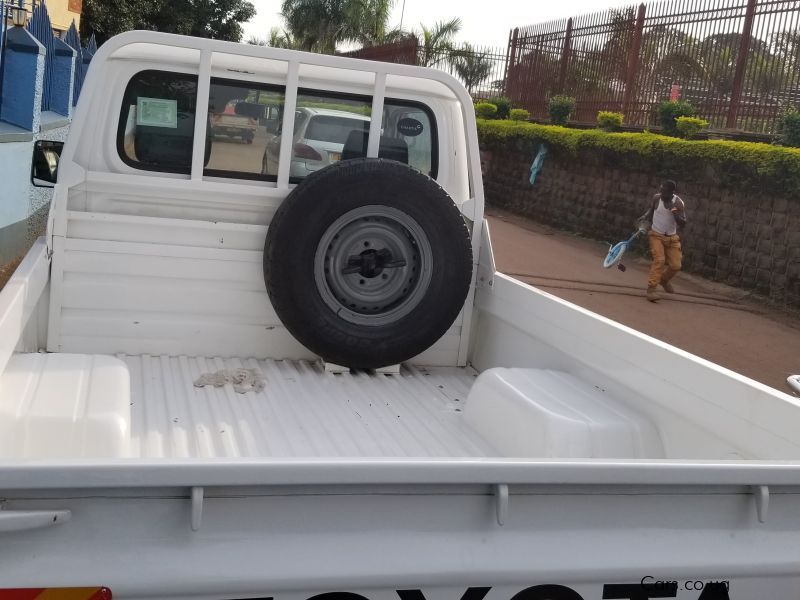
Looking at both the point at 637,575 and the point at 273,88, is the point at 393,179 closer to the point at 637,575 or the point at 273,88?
the point at 273,88

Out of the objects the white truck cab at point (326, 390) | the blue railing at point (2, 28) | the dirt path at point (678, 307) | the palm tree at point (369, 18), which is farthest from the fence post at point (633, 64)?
the palm tree at point (369, 18)

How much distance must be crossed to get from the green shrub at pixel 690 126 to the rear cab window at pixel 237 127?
9984mm

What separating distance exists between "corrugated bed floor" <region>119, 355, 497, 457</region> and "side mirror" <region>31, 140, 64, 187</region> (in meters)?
0.89

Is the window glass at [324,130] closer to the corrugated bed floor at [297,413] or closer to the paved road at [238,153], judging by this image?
the paved road at [238,153]

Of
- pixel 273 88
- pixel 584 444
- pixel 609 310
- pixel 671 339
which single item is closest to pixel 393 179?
pixel 273 88

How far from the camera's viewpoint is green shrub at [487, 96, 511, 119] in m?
20.0

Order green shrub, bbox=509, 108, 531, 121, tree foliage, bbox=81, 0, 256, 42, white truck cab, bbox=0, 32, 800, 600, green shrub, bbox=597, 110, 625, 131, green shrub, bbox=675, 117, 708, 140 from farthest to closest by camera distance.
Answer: tree foliage, bbox=81, 0, 256, 42
green shrub, bbox=509, 108, 531, 121
green shrub, bbox=597, 110, 625, 131
green shrub, bbox=675, 117, 708, 140
white truck cab, bbox=0, 32, 800, 600

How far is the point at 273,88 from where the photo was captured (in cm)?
411

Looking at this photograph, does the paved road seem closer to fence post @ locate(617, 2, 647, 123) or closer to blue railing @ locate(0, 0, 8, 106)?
blue railing @ locate(0, 0, 8, 106)

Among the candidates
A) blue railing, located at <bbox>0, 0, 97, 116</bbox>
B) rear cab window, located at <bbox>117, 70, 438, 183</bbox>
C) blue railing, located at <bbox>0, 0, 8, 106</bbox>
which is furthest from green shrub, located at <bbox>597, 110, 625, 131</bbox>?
rear cab window, located at <bbox>117, 70, 438, 183</bbox>

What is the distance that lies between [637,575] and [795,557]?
1.21 feet

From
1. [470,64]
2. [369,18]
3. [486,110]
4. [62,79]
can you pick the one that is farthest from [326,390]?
[369,18]

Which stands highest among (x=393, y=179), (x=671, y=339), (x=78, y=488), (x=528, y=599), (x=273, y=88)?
(x=273, y=88)

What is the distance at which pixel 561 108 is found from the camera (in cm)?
1722
